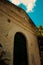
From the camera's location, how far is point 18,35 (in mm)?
7805

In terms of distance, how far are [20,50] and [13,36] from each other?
87cm

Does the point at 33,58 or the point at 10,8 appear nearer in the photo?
the point at 10,8

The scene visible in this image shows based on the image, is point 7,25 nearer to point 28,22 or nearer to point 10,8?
point 10,8

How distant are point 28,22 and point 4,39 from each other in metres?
2.51

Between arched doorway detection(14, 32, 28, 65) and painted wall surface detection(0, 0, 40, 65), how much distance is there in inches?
7.7

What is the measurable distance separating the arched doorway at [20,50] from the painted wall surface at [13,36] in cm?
19

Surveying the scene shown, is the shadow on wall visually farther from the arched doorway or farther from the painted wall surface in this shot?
the arched doorway

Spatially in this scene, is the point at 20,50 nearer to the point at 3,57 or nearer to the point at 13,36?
the point at 13,36

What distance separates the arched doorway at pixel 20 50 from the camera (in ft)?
24.0

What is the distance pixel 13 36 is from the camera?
7.23 metres

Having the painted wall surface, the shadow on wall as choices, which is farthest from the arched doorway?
the shadow on wall

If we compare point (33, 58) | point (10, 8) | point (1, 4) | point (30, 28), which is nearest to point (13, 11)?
point (10, 8)

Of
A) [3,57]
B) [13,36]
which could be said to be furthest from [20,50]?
[3,57]

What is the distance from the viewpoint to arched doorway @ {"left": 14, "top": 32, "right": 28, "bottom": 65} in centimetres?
731
